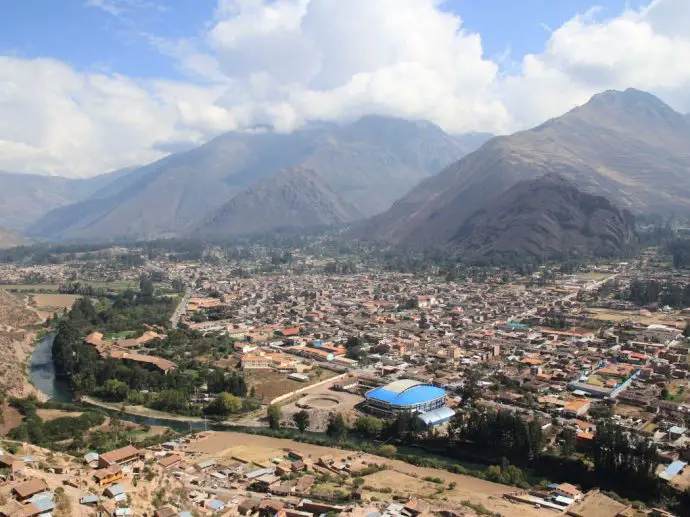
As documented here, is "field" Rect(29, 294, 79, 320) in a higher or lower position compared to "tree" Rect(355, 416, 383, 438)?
higher

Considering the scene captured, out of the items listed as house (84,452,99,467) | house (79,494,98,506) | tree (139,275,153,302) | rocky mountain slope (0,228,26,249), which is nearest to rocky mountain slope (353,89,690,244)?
tree (139,275,153,302)

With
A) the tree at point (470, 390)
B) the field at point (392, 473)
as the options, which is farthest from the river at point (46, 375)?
the tree at point (470, 390)

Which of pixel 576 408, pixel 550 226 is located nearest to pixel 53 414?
pixel 576 408

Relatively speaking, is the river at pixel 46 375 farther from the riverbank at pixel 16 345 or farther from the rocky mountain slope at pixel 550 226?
the rocky mountain slope at pixel 550 226

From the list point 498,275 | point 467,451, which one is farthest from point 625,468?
point 498,275

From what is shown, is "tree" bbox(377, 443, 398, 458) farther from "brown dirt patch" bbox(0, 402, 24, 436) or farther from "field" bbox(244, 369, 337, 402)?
"brown dirt patch" bbox(0, 402, 24, 436)

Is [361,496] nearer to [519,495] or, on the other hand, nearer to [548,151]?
[519,495]
